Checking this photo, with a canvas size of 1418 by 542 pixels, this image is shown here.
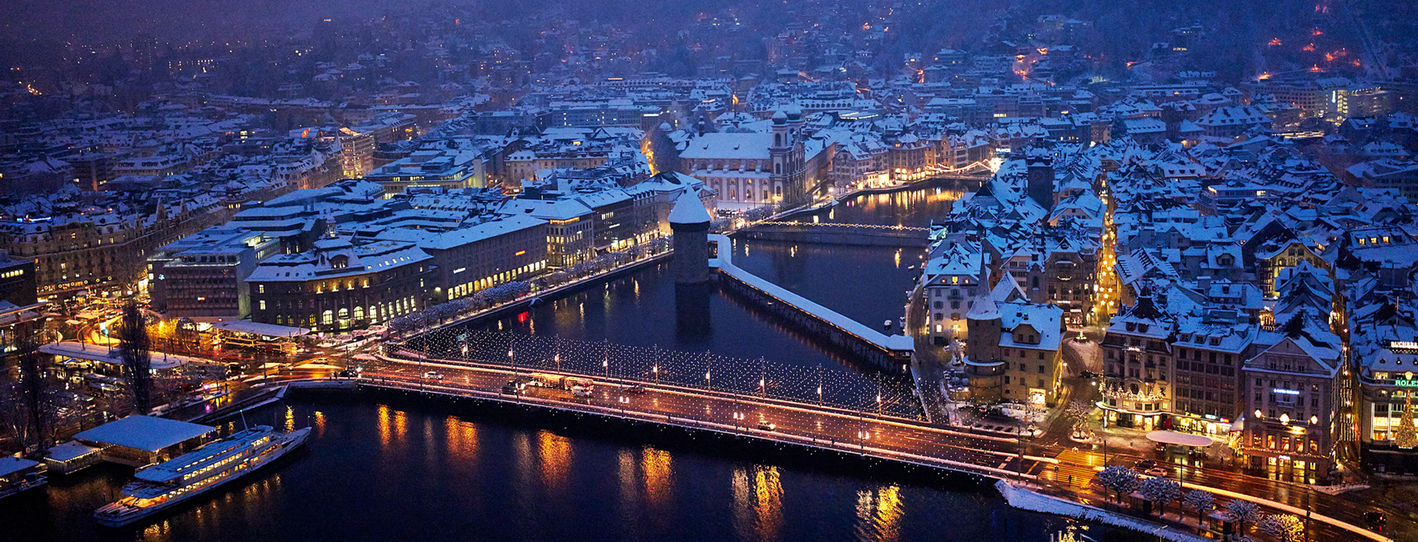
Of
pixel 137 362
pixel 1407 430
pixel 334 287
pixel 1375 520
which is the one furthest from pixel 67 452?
pixel 1407 430

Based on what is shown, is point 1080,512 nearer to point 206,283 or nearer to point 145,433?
point 145,433

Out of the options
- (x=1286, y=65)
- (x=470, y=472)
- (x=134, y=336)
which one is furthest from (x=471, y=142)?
(x=1286, y=65)

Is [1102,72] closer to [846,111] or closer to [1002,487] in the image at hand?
[846,111]

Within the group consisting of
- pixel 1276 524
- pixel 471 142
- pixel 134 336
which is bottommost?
pixel 1276 524

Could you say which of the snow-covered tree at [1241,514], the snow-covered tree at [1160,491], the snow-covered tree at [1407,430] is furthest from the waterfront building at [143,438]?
the snow-covered tree at [1407,430]

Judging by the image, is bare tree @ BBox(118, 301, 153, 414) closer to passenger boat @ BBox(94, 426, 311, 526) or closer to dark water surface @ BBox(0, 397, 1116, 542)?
dark water surface @ BBox(0, 397, 1116, 542)

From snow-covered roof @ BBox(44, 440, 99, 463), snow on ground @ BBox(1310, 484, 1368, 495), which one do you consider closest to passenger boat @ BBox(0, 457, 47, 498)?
snow-covered roof @ BBox(44, 440, 99, 463)
